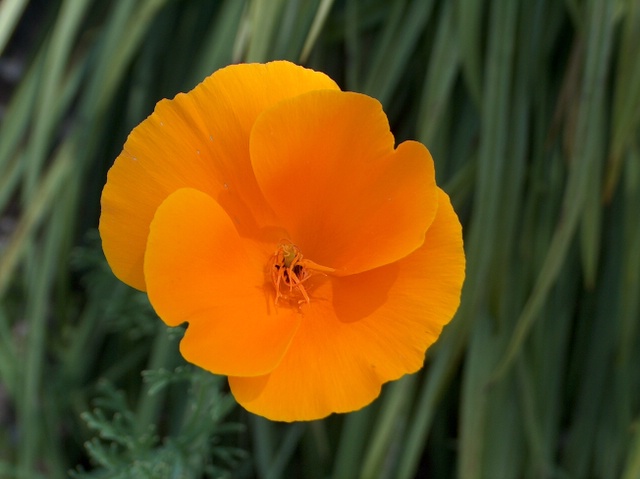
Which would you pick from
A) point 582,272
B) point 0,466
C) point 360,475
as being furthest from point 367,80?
point 0,466

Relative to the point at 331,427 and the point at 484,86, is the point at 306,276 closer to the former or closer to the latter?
the point at 484,86

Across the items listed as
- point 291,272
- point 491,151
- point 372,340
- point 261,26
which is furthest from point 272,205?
point 491,151

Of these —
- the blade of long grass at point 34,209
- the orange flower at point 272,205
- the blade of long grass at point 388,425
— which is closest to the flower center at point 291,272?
the orange flower at point 272,205

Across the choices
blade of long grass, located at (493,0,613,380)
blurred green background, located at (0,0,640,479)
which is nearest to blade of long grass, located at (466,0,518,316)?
blurred green background, located at (0,0,640,479)

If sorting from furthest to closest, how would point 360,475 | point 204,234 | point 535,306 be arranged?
1. point 360,475
2. point 535,306
3. point 204,234

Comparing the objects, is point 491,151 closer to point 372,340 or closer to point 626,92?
point 626,92
